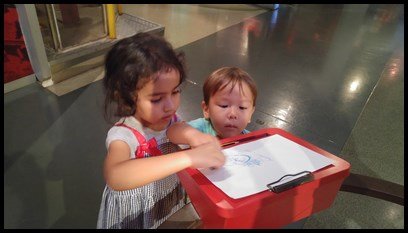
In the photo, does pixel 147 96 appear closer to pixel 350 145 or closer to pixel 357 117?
pixel 350 145

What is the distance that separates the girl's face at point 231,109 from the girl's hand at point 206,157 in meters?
0.36

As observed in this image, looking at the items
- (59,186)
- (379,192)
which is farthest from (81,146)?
(379,192)

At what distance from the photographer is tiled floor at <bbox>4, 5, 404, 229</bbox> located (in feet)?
4.86

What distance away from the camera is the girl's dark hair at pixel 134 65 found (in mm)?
687

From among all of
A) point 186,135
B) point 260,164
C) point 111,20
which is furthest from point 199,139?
point 111,20

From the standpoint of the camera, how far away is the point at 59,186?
1499mm

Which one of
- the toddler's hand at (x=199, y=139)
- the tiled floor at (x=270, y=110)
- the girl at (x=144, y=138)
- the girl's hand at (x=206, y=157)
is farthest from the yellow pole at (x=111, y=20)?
the girl's hand at (x=206, y=157)

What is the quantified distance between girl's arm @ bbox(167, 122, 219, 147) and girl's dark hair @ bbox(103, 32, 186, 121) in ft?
0.38

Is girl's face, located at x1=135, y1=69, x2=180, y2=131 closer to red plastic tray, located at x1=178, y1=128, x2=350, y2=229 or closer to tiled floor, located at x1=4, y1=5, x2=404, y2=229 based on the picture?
red plastic tray, located at x1=178, y1=128, x2=350, y2=229

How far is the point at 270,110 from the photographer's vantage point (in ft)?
7.43

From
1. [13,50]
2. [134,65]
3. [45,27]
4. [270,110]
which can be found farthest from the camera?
[45,27]

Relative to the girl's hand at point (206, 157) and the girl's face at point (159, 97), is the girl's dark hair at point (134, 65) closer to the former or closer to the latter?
the girl's face at point (159, 97)

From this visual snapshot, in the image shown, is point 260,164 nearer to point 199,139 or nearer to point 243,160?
point 243,160

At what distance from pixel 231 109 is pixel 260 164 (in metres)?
0.36
